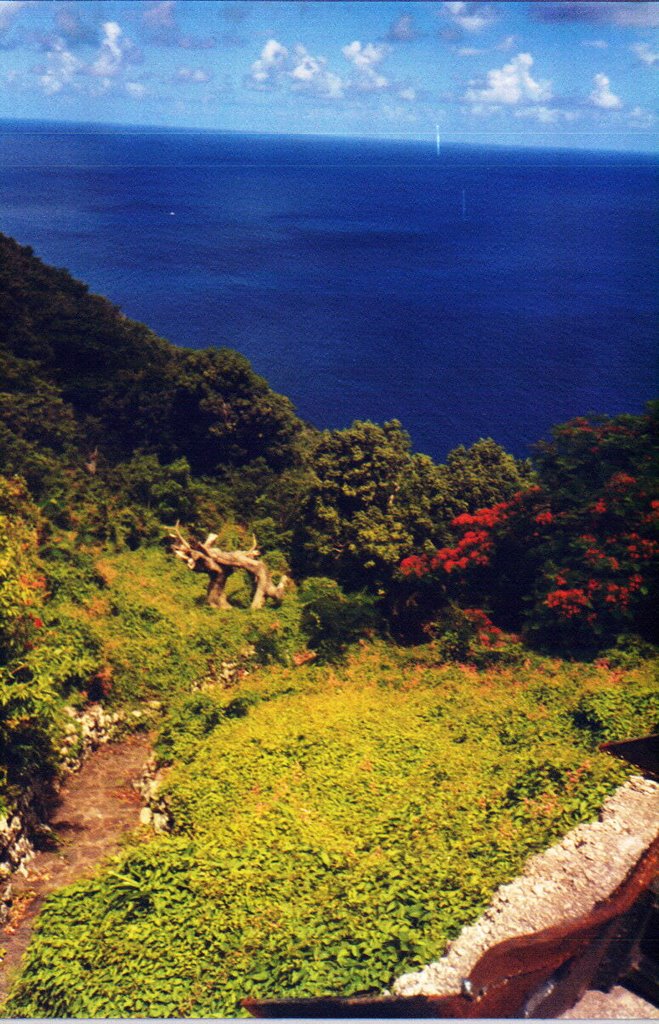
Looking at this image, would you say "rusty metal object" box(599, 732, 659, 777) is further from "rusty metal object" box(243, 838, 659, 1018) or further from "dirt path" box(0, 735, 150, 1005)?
"dirt path" box(0, 735, 150, 1005)

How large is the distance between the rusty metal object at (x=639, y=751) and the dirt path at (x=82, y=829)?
5132 millimetres

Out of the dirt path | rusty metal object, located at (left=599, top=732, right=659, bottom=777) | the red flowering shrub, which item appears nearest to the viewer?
the dirt path

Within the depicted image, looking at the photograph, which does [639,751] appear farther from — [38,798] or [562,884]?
[38,798]

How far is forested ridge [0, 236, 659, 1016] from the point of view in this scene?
545 centimetres

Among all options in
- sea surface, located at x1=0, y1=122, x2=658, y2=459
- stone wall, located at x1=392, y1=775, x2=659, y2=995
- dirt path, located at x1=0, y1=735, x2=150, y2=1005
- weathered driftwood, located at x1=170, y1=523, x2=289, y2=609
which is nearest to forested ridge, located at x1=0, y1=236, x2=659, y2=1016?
stone wall, located at x1=392, y1=775, x2=659, y2=995

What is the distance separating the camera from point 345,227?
3109 cm

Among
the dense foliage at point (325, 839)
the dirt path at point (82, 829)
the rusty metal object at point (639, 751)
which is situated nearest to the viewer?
the dense foliage at point (325, 839)

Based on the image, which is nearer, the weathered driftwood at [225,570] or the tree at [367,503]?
the tree at [367,503]

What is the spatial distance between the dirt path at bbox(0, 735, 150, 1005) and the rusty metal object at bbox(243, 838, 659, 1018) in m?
2.38

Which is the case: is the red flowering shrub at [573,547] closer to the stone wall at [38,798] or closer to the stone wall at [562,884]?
the stone wall at [562,884]

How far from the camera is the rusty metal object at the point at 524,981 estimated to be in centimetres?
491

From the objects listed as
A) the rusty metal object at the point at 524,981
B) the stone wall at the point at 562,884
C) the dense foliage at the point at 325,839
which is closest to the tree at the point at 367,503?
the dense foliage at the point at 325,839

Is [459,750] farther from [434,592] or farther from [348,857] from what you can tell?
[434,592]

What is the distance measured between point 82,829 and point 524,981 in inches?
190
